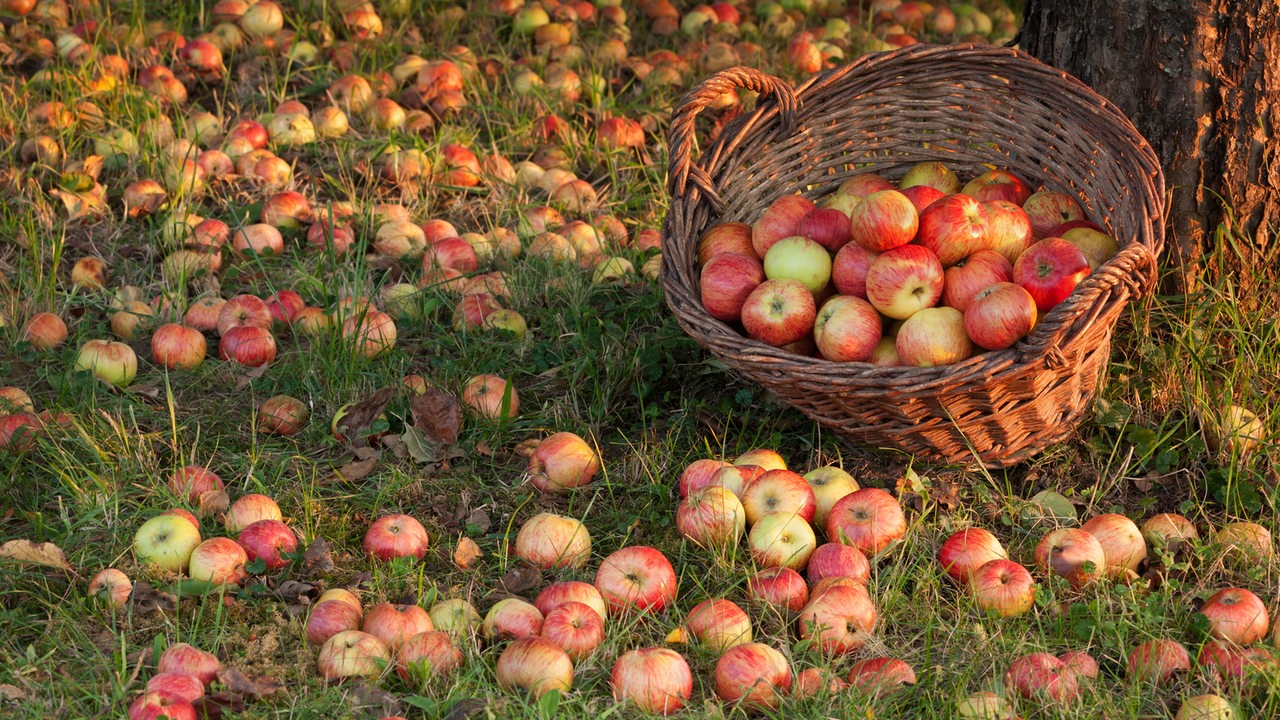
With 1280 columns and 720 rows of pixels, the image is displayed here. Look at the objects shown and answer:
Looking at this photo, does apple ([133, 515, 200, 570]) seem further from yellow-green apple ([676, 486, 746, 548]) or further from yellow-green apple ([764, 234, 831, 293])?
yellow-green apple ([764, 234, 831, 293])

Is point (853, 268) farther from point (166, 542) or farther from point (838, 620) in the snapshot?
point (166, 542)

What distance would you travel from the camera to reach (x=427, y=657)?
2.55 meters

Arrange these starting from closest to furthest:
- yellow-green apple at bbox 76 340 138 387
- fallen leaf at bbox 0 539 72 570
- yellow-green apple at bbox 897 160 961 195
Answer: fallen leaf at bbox 0 539 72 570
yellow-green apple at bbox 897 160 961 195
yellow-green apple at bbox 76 340 138 387

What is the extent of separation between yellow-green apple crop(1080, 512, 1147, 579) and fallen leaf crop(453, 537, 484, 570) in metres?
1.48

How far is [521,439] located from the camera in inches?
140

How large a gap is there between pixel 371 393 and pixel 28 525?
0.96 m

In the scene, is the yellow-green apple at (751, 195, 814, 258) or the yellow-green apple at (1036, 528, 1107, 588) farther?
the yellow-green apple at (751, 195, 814, 258)

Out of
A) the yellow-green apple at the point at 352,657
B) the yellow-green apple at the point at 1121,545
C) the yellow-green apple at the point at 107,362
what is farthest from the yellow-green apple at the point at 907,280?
the yellow-green apple at the point at 107,362

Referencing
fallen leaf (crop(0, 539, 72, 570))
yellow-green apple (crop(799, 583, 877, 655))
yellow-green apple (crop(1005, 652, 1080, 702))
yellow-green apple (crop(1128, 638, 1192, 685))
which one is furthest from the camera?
fallen leaf (crop(0, 539, 72, 570))

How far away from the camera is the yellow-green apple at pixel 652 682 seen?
2.47m

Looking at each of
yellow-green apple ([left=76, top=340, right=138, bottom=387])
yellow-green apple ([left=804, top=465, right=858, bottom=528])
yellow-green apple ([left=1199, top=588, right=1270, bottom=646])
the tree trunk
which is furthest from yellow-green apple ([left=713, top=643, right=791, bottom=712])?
yellow-green apple ([left=76, top=340, right=138, bottom=387])

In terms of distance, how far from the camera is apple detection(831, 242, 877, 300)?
3.18 metres

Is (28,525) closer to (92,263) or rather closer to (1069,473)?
(92,263)

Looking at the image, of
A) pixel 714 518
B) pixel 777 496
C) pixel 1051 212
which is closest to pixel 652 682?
pixel 714 518
